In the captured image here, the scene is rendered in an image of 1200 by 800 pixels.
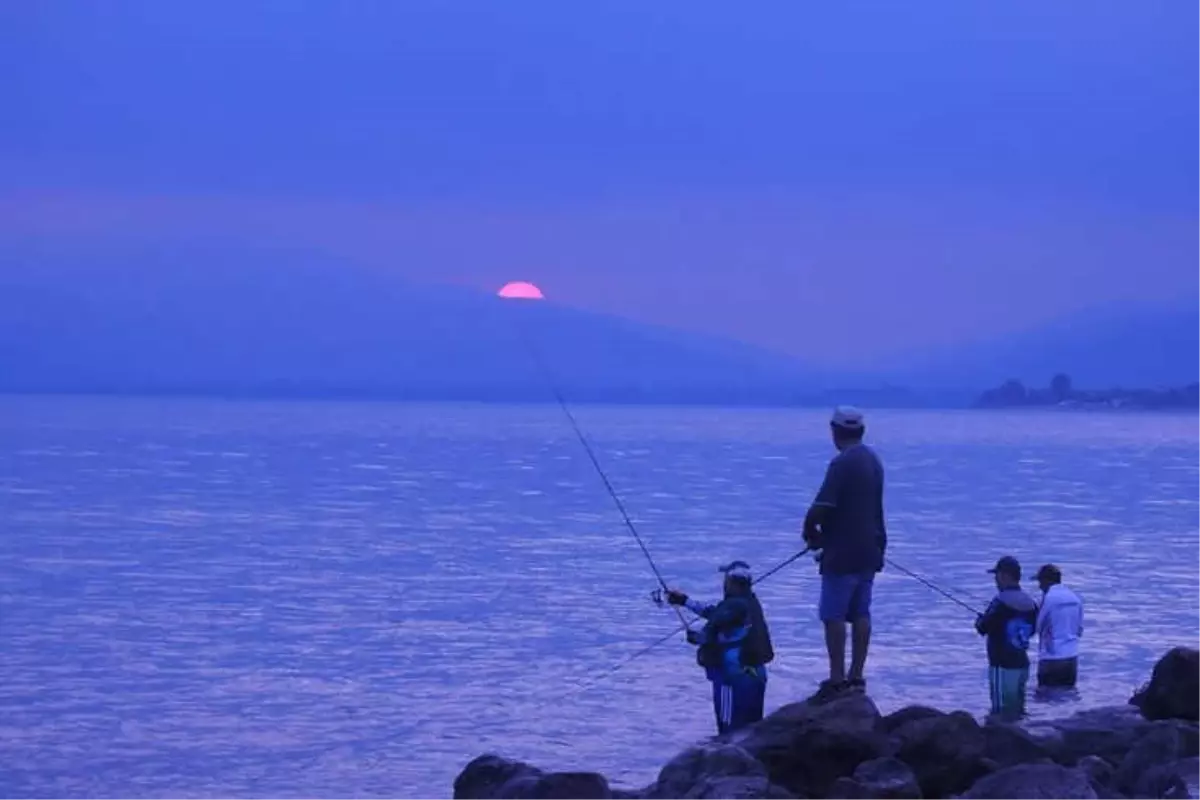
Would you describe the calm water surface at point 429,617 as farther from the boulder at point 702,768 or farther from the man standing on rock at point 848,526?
the boulder at point 702,768

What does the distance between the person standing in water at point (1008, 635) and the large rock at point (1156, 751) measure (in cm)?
262

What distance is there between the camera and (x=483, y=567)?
30859 millimetres

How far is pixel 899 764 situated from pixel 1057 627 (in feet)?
16.8

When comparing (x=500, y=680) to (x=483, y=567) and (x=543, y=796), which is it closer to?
(x=543, y=796)

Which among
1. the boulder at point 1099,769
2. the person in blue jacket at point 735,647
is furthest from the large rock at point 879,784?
the person in blue jacket at point 735,647

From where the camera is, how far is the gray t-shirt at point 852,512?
12695 mm

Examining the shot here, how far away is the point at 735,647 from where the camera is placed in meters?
Answer: 12.8

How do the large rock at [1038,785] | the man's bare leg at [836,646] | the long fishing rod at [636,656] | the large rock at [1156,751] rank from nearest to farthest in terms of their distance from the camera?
the large rock at [1038,785] < the large rock at [1156,751] < the man's bare leg at [836,646] < the long fishing rod at [636,656]

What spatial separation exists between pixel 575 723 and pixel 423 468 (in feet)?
185

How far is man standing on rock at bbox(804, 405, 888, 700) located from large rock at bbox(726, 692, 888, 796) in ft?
4.50

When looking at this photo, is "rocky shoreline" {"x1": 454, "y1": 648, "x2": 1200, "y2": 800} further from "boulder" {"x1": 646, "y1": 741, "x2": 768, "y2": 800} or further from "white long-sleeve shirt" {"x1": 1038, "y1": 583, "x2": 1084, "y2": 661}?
"white long-sleeve shirt" {"x1": 1038, "y1": 583, "x2": 1084, "y2": 661}

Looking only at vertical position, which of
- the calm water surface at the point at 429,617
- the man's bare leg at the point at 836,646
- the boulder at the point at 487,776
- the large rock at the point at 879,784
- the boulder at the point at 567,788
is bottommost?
the calm water surface at the point at 429,617

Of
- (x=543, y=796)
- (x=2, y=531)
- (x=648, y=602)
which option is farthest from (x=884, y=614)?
(x=2, y=531)

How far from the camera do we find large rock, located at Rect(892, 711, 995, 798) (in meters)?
11.1
